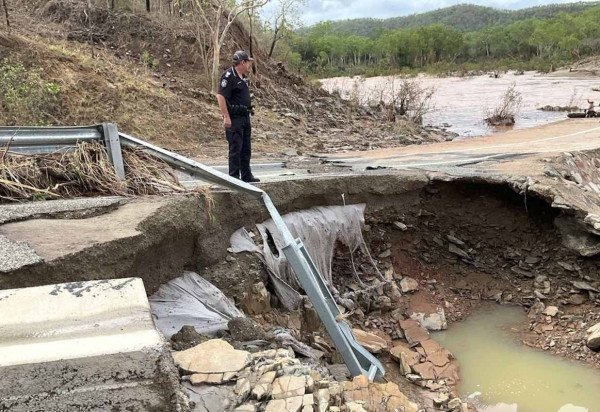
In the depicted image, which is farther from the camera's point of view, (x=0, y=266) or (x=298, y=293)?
(x=298, y=293)

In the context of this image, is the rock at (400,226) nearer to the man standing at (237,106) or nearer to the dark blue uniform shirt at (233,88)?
the man standing at (237,106)

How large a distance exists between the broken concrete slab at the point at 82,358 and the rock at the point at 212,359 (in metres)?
0.71

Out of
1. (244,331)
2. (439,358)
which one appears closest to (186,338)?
(244,331)

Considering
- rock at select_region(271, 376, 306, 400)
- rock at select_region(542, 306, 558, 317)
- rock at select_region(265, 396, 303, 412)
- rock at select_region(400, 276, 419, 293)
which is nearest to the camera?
rock at select_region(265, 396, 303, 412)

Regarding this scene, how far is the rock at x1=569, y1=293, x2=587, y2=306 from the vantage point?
267 inches

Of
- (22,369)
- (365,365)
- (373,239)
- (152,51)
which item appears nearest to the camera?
(22,369)

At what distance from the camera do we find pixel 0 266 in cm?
339

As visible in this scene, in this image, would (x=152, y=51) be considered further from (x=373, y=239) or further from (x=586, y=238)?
(x=586, y=238)

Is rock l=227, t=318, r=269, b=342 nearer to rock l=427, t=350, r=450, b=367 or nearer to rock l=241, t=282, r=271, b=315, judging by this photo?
rock l=241, t=282, r=271, b=315

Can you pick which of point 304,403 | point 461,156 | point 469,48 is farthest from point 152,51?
point 469,48

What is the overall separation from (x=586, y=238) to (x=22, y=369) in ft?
21.6

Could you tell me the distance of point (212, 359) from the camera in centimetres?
331

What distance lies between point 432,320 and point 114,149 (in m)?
4.06

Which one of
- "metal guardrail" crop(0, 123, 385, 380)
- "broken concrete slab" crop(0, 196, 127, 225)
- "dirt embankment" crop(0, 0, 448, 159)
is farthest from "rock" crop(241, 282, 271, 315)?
"dirt embankment" crop(0, 0, 448, 159)
